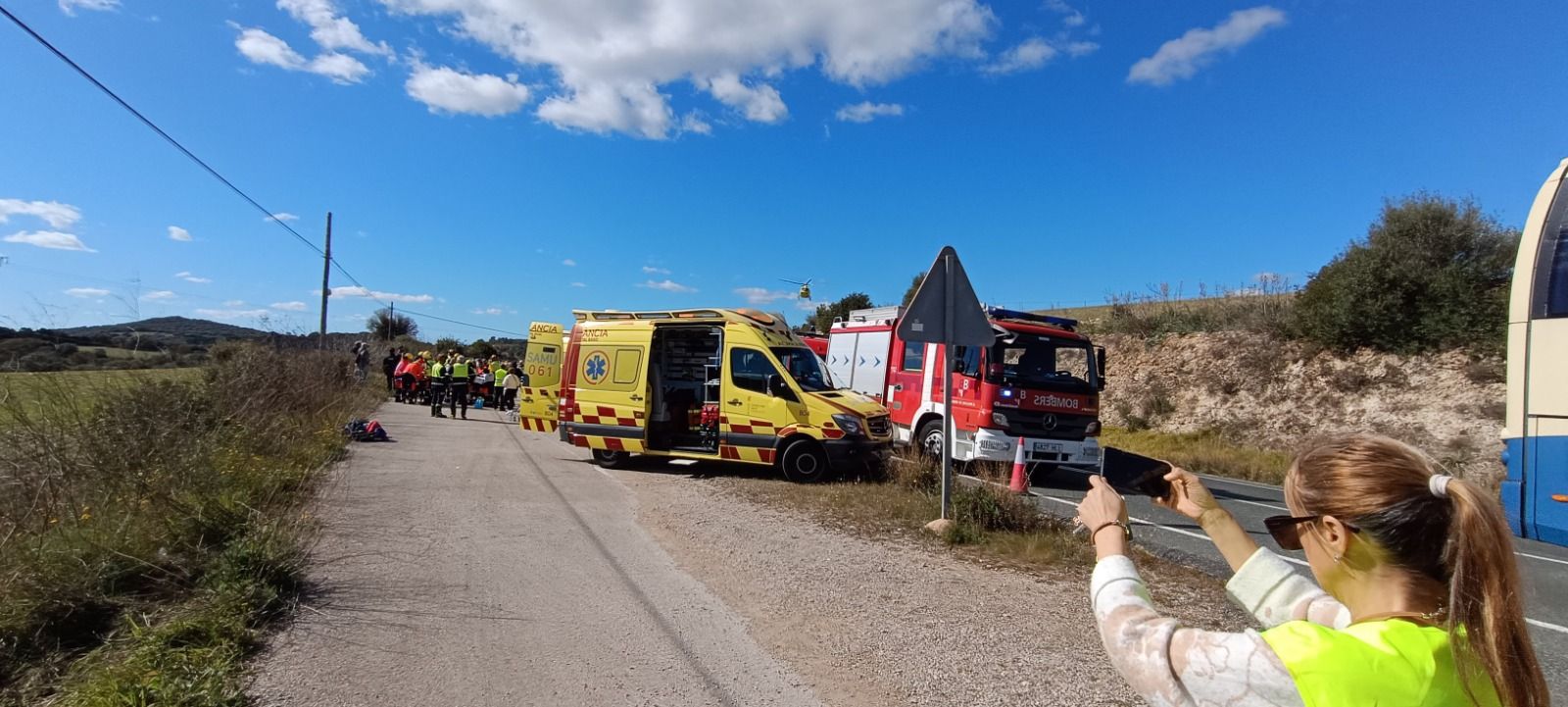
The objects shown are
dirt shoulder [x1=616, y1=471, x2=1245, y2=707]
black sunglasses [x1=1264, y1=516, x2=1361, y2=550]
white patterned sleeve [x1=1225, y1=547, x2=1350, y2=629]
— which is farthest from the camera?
dirt shoulder [x1=616, y1=471, x2=1245, y2=707]

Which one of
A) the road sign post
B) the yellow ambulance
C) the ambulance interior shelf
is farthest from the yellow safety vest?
the ambulance interior shelf

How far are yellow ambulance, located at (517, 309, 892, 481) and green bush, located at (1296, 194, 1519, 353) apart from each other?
16.5 metres

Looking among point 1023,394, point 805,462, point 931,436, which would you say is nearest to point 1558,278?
point 1023,394

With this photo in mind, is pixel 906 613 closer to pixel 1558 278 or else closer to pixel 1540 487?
pixel 1540 487

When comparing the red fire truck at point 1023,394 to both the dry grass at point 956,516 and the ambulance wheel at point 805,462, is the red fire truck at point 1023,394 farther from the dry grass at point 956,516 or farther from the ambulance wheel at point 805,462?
the dry grass at point 956,516

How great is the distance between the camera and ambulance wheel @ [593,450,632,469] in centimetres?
1245

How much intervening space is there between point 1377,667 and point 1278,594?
666 millimetres

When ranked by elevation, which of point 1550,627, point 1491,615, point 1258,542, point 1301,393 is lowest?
point 1550,627

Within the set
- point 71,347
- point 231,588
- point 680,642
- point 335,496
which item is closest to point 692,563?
point 680,642

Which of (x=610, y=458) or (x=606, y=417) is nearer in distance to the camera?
(x=606, y=417)

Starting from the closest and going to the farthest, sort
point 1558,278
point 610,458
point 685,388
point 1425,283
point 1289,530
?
point 1289,530 → point 1558,278 → point 610,458 → point 685,388 → point 1425,283

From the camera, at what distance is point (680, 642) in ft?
14.9

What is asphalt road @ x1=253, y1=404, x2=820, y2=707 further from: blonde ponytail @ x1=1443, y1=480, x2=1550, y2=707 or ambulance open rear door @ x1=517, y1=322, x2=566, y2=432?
ambulance open rear door @ x1=517, y1=322, x2=566, y2=432

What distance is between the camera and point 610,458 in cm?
1252
